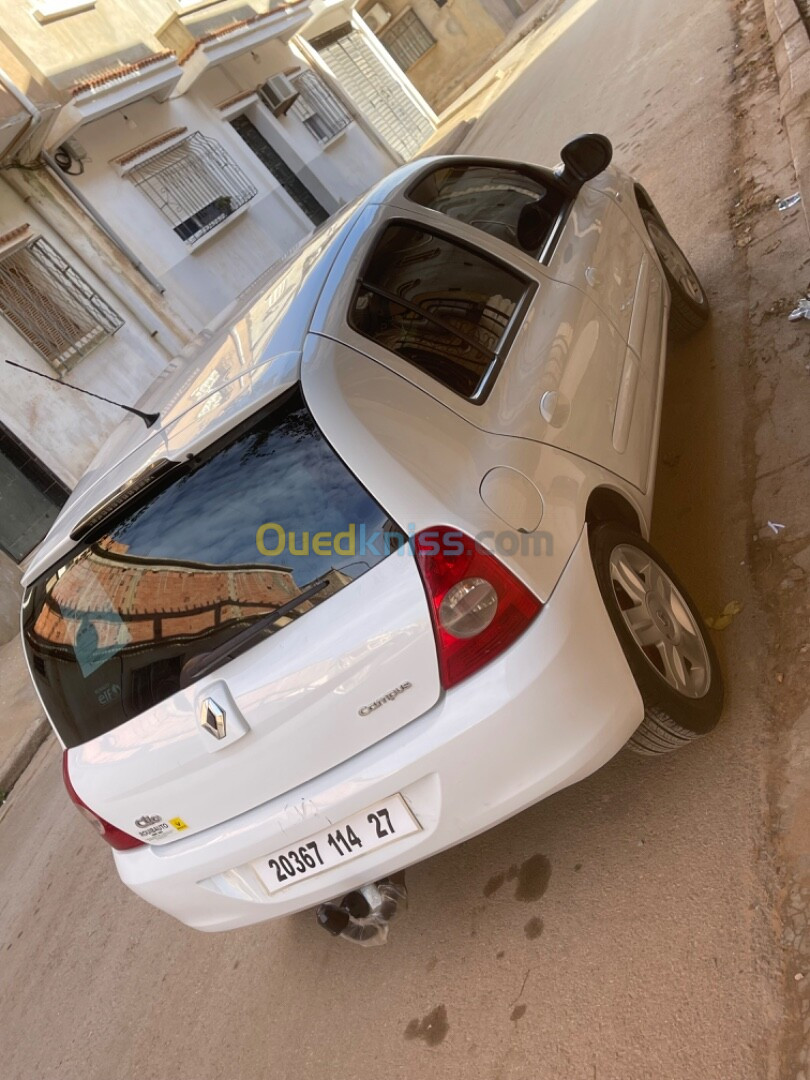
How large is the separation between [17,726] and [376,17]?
26.3 m

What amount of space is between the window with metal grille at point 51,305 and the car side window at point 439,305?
896 centimetres

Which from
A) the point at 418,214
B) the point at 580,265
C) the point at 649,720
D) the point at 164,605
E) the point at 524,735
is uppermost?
the point at 418,214

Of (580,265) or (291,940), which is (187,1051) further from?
(580,265)

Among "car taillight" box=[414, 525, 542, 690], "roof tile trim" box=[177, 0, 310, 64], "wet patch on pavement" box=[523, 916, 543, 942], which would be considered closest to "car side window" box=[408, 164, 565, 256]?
"car taillight" box=[414, 525, 542, 690]

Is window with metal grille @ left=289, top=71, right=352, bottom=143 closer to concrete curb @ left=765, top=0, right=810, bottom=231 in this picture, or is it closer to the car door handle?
concrete curb @ left=765, top=0, right=810, bottom=231

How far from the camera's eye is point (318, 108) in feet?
65.0

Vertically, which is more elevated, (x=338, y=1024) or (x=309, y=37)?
(x=309, y=37)

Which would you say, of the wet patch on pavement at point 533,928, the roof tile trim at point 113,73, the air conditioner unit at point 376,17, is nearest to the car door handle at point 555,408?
the wet patch on pavement at point 533,928

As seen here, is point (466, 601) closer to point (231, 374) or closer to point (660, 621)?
point (660, 621)

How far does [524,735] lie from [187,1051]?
1.99 metres

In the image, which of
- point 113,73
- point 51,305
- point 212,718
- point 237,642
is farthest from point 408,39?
point 212,718

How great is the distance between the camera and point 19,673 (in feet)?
26.6

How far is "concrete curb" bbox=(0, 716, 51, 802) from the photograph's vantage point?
6379 millimetres

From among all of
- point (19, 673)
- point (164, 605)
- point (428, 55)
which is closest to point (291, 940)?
point (164, 605)
